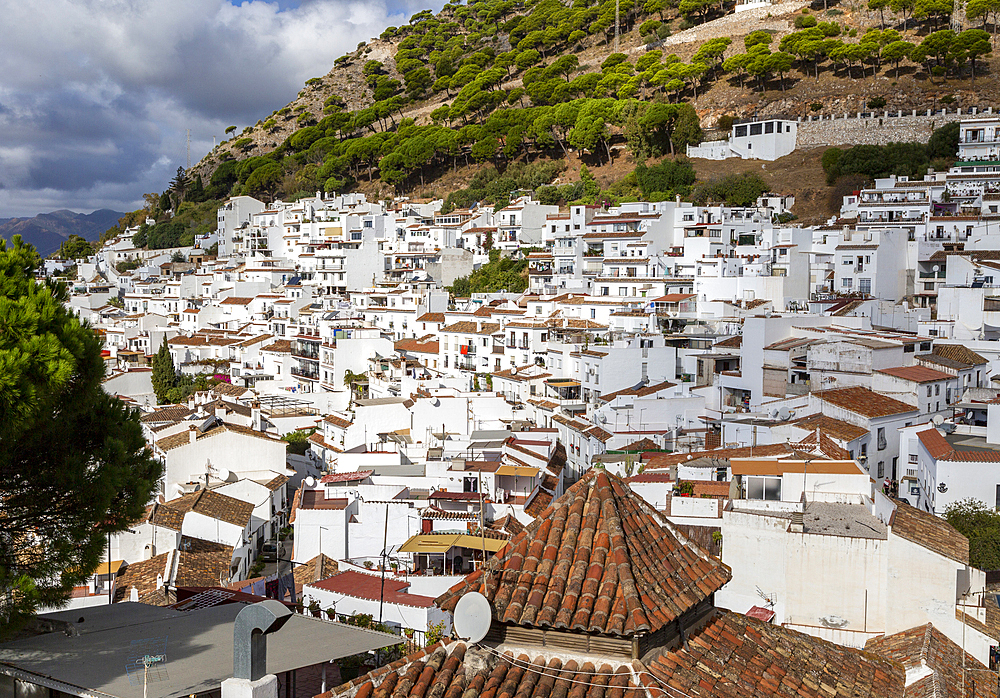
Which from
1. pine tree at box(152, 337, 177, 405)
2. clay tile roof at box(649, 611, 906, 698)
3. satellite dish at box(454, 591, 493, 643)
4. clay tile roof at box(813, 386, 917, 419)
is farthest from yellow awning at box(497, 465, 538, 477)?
pine tree at box(152, 337, 177, 405)

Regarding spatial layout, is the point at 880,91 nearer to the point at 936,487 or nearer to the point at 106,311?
the point at 936,487

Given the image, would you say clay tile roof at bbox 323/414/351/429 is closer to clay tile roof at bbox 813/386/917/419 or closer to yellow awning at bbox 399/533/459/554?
yellow awning at bbox 399/533/459/554

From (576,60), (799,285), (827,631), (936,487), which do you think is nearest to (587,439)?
(936,487)

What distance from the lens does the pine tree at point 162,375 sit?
34.6 metres

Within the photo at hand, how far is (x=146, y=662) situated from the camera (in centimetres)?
605

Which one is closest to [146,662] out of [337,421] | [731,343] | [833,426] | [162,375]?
[833,426]

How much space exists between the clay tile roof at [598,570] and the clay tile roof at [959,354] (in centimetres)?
2036

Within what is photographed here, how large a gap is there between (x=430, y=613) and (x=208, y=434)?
1120cm

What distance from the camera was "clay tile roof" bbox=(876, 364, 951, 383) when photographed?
20.5m

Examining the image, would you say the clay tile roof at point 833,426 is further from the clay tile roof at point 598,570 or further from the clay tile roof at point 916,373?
the clay tile roof at point 598,570

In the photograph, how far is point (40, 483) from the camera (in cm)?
792

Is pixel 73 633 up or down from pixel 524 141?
down

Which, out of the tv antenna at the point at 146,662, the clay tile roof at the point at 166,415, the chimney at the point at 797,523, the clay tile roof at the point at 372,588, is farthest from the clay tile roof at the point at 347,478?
the tv antenna at the point at 146,662

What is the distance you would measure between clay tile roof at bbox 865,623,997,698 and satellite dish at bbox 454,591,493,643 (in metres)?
4.74
